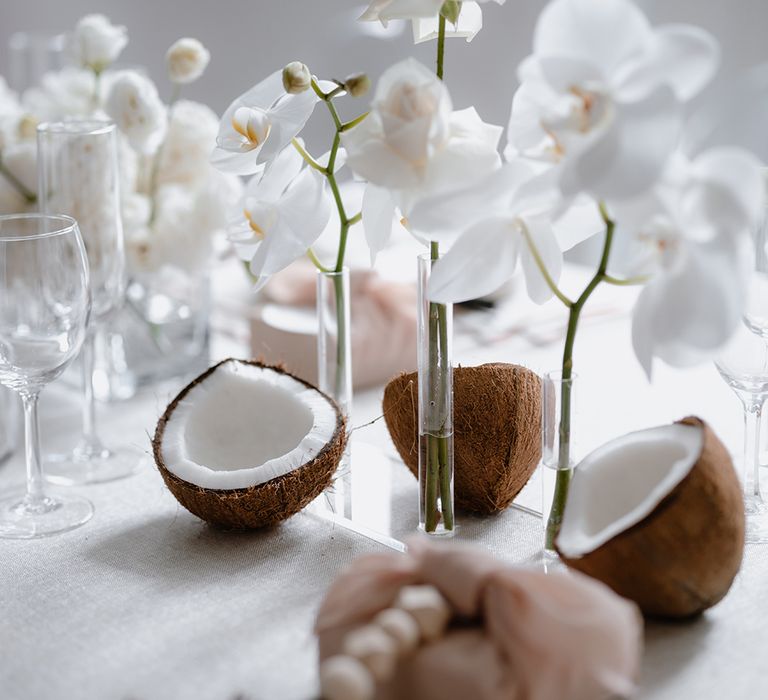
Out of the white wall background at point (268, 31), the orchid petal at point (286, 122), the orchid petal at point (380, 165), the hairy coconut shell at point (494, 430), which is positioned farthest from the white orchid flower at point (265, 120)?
the white wall background at point (268, 31)

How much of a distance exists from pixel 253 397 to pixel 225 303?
59 cm

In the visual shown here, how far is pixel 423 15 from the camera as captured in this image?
2.07ft

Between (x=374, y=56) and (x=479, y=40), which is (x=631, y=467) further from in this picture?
(x=479, y=40)

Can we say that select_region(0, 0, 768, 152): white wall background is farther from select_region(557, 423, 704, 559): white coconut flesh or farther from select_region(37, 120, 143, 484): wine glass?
select_region(557, 423, 704, 559): white coconut flesh

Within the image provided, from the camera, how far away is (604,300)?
1.30 metres

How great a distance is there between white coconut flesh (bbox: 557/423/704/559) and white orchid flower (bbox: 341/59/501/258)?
0.58 feet

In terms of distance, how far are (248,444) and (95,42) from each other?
516mm

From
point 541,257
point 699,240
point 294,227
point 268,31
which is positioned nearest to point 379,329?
point 294,227

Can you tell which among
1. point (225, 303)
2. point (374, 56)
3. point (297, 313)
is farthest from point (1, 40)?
point (297, 313)

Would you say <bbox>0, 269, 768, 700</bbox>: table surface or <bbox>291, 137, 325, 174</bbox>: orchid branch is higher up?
<bbox>291, 137, 325, 174</bbox>: orchid branch

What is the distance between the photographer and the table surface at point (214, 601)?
60 centimetres

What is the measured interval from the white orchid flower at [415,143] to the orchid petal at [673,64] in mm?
101

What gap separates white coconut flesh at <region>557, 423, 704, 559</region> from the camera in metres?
0.63

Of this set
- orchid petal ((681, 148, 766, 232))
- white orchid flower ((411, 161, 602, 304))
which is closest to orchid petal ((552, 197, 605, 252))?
white orchid flower ((411, 161, 602, 304))
